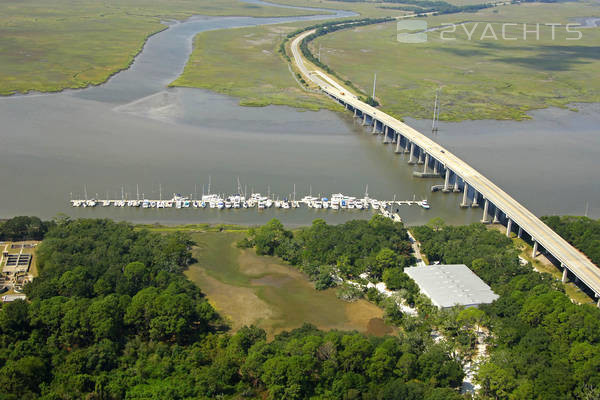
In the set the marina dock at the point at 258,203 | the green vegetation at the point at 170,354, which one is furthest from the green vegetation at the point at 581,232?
the green vegetation at the point at 170,354

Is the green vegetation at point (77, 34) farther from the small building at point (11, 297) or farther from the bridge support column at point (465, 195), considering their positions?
the bridge support column at point (465, 195)

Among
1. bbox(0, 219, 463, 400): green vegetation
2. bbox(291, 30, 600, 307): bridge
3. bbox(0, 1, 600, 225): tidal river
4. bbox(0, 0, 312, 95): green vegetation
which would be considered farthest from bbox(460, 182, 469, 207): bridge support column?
bbox(0, 0, 312, 95): green vegetation

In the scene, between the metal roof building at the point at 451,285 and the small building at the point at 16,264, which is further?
the small building at the point at 16,264

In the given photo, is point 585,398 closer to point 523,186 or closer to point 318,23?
point 523,186

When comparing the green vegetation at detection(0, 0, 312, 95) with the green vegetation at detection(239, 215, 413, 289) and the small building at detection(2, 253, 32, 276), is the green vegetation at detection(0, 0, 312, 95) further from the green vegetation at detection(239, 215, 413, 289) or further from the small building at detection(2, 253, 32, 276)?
the green vegetation at detection(239, 215, 413, 289)

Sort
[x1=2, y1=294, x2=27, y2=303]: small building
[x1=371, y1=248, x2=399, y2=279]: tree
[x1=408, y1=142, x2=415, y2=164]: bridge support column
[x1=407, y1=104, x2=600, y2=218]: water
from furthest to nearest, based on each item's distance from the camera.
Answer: [x1=408, y1=142, x2=415, y2=164]: bridge support column < [x1=407, y1=104, x2=600, y2=218]: water < [x1=371, y1=248, x2=399, y2=279]: tree < [x1=2, y1=294, x2=27, y2=303]: small building

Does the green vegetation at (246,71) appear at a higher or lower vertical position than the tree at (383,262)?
higher

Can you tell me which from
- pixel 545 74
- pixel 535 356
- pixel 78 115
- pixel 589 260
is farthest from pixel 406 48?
pixel 535 356
